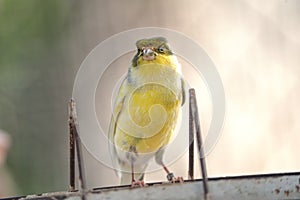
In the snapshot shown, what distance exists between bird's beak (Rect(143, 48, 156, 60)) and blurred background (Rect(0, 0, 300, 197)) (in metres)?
0.97

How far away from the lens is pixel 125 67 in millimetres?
2365

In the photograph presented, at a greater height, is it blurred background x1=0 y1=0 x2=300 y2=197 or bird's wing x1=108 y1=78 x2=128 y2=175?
blurred background x1=0 y1=0 x2=300 y2=197

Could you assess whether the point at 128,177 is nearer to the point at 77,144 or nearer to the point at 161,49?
the point at 161,49

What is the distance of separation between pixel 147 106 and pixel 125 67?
1.05 metres

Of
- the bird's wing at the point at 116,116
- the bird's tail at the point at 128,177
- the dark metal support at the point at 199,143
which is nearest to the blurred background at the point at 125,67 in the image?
the bird's tail at the point at 128,177

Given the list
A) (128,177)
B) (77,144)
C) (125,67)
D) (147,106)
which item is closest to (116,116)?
(147,106)

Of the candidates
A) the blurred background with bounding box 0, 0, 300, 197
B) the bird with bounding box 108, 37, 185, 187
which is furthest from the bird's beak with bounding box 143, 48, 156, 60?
the blurred background with bounding box 0, 0, 300, 197

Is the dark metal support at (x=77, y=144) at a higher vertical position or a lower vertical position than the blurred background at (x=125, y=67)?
lower

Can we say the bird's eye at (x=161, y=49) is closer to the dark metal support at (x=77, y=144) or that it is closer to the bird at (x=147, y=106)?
the bird at (x=147, y=106)

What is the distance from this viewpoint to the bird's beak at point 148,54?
1330mm

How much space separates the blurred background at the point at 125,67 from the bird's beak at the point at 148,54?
0.97 m

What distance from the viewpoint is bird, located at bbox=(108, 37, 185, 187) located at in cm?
132

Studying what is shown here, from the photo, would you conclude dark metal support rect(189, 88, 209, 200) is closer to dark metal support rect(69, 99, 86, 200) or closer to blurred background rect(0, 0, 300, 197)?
dark metal support rect(69, 99, 86, 200)

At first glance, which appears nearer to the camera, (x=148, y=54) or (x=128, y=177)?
(x=148, y=54)
